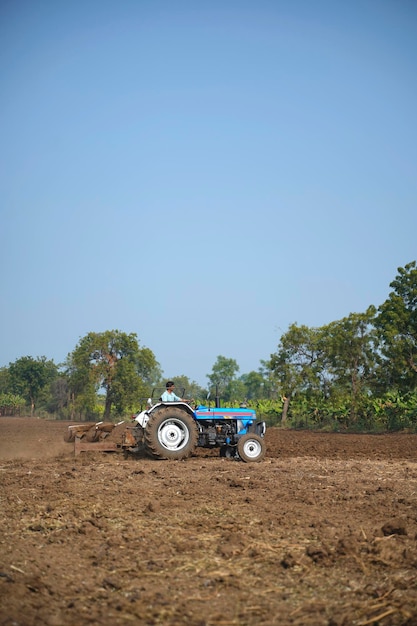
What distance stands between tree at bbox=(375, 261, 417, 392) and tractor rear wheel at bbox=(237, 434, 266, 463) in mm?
15897

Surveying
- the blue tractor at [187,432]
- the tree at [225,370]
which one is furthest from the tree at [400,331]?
the tree at [225,370]

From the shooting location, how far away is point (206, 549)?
6570 mm

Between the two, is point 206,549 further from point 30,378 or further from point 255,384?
point 255,384

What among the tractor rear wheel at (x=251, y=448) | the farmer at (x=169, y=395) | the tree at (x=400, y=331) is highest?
the tree at (x=400, y=331)

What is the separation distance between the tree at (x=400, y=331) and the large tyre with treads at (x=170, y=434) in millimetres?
16870

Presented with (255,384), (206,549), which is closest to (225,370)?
(255,384)

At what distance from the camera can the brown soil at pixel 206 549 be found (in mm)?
4918

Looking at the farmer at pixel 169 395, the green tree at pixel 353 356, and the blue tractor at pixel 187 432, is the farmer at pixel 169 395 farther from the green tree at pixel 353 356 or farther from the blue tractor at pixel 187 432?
the green tree at pixel 353 356

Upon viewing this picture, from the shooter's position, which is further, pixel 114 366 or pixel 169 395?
pixel 114 366

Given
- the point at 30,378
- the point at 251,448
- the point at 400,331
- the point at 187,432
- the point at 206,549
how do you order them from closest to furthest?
1. the point at 206,549
2. the point at 187,432
3. the point at 251,448
4. the point at 400,331
5. the point at 30,378

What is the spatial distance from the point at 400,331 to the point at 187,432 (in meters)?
17.7

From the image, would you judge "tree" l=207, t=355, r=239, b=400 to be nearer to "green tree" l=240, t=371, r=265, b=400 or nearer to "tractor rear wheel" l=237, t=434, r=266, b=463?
"green tree" l=240, t=371, r=265, b=400

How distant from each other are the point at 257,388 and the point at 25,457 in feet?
345

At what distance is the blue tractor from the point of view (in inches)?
552
